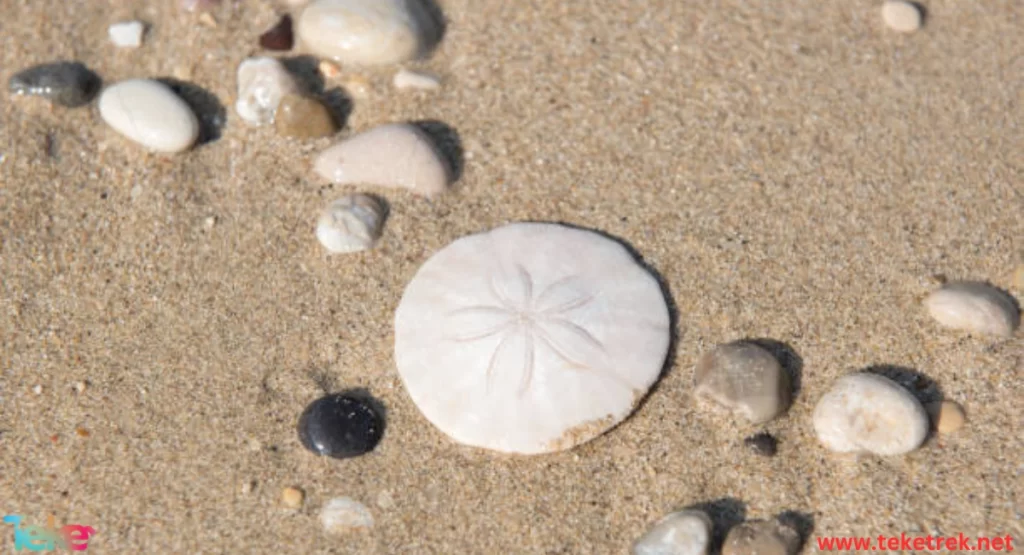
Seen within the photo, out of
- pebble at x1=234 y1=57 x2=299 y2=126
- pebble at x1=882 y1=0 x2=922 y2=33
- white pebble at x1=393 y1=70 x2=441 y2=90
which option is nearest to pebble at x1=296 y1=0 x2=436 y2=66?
white pebble at x1=393 y1=70 x2=441 y2=90

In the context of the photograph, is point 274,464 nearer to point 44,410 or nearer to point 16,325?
point 44,410

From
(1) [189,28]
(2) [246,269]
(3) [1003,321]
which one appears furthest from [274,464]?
(3) [1003,321]

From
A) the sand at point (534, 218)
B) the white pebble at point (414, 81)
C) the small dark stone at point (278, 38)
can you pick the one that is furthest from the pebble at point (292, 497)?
the small dark stone at point (278, 38)

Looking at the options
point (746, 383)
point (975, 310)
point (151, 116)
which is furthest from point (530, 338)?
point (151, 116)

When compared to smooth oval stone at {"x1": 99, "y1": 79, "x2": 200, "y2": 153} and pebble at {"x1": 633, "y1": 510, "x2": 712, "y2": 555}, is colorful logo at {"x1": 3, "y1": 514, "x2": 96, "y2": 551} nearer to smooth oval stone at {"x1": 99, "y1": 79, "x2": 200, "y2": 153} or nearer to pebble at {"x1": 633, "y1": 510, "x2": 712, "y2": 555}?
smooth oval stone at {"x1": 99, "y1": 79, "x2": 200, "y2": 153}

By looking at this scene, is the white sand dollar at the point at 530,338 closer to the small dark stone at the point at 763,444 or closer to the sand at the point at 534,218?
the sand at the point at 534,218

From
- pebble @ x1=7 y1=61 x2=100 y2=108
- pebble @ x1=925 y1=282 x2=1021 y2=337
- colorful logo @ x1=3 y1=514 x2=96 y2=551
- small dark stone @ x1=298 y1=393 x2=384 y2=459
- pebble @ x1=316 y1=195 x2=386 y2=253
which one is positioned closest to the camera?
colorful logo @ x1=3 y1=514 x2=96 y2=551

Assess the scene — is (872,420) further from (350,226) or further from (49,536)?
(49,536)
